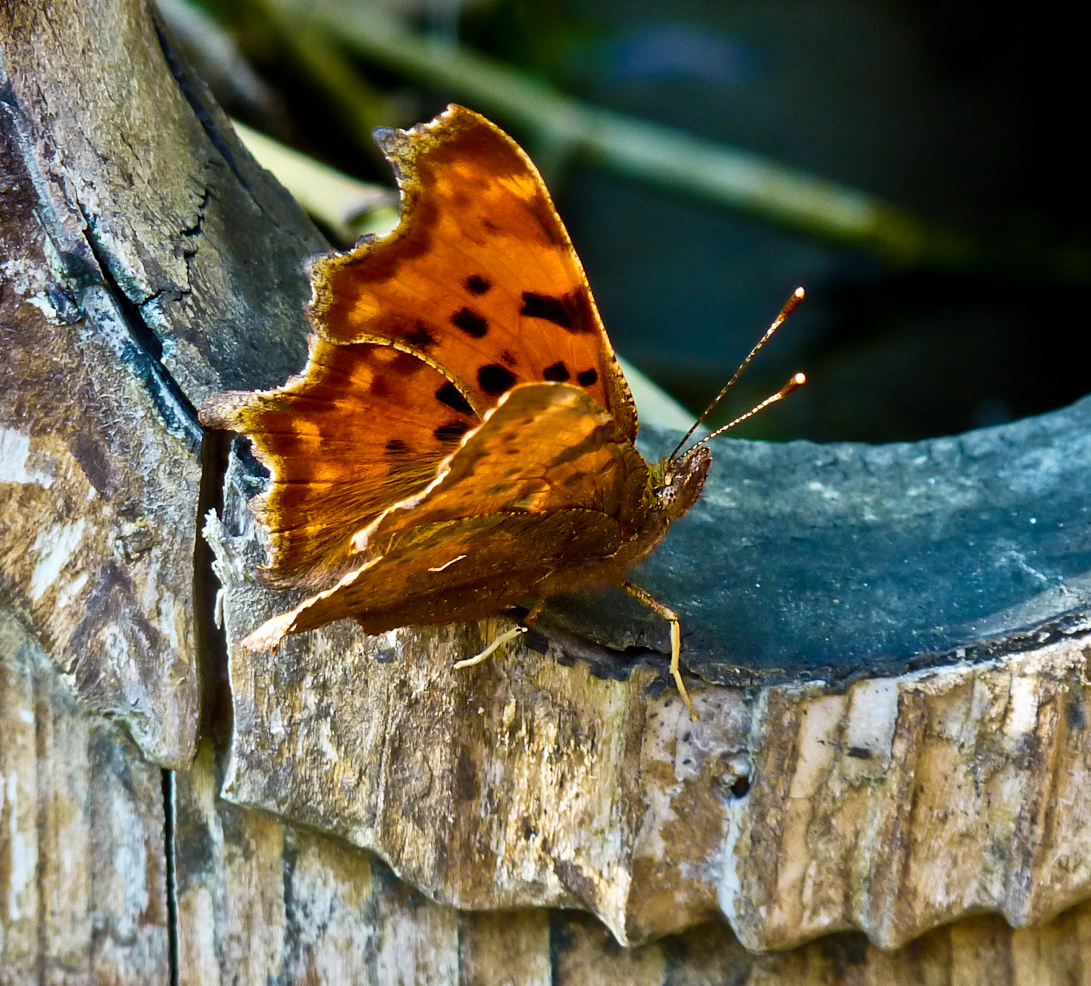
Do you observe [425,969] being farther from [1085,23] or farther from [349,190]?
[1085,23]

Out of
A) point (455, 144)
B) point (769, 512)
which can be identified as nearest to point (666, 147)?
point (769, 512)

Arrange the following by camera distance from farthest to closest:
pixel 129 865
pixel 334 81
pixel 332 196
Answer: pixel 334 81
pixel 332 196
pixel 129 865

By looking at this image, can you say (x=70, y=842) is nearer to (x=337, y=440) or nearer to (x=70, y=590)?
(x=70, y=590)

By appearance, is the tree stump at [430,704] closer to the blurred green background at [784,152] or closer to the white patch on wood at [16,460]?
the white patch on wood at [16,460]

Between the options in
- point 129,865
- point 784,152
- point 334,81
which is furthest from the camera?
point 784,152

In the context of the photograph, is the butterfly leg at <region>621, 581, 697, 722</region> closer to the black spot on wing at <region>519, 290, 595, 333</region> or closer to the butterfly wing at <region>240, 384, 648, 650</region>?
the butterfly wing at <region>240, 384, 648, 650</region>

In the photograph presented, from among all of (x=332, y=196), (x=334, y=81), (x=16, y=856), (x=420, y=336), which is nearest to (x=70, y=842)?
(x=16, y=856)

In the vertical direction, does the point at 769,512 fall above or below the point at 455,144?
below
